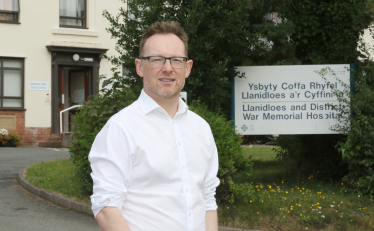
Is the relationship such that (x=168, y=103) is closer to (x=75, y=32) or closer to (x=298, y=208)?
(x=298, y=208)

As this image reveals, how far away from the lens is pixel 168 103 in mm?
2330

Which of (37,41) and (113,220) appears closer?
(113,220)

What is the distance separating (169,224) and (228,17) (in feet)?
19.2

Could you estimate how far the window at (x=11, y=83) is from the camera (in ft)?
63.5

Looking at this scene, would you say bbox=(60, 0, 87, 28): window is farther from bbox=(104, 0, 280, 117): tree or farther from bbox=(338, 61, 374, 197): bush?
bbox=(338, 61, 374, 197): bush

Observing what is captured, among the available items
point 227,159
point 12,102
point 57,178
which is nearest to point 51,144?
point 12,102

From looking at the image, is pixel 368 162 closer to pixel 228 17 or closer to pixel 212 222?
pixel 228 17

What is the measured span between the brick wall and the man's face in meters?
18.2

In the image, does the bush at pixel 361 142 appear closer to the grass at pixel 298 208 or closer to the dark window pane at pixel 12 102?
the grass at pixel 298 208

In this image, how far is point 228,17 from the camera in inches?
298

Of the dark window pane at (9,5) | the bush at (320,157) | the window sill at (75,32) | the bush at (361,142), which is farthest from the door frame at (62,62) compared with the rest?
the bush at (361,142)

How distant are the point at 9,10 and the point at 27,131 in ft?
16.8

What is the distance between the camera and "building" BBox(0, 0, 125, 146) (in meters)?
19.3

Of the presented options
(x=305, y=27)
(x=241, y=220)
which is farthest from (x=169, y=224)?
(x=305, y=27)
